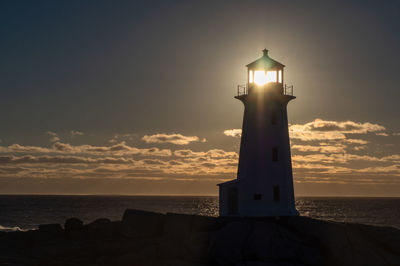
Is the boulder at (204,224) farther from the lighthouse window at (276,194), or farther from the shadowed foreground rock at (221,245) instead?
the lighthouse window at (276,194)

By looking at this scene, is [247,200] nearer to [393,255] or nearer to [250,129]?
[250,129]

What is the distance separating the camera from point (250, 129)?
3306 centimetres

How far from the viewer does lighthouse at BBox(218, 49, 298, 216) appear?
32.2m

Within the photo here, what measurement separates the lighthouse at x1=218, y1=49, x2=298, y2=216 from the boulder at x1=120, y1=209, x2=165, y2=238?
5.53m

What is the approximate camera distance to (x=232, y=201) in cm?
3303

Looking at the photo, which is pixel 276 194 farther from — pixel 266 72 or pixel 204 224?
pixel 266 72

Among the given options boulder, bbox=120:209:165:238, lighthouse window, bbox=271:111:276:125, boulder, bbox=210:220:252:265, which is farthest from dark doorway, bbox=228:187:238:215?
boulder, bbox=210:220:252:265

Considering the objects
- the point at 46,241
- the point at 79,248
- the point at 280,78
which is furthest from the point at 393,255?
the point at 46,241

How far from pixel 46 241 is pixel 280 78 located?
17.6m

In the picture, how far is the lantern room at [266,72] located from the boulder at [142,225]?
1057cm

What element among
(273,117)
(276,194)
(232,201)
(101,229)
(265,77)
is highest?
(265,77)

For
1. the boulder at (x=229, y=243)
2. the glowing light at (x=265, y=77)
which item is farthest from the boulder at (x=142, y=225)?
the glowing light at (x=265, y=77)

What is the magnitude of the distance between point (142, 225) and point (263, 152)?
345 inches

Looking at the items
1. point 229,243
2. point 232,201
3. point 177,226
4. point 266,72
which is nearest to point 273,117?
point 266,72
